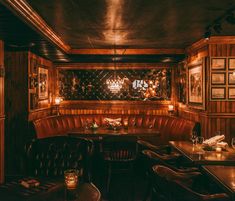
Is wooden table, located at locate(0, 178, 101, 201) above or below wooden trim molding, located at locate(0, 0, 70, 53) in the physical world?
below

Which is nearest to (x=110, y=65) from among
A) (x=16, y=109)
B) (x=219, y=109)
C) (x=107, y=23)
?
(x=16, y=109)

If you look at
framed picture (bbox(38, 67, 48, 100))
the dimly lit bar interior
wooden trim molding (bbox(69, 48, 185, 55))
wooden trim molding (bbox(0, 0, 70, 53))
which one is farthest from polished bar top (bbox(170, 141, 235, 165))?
framed picture (bbox(38, 67, 48, 100))

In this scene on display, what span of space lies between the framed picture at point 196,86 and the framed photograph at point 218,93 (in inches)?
8.7

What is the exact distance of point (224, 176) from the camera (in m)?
2.80

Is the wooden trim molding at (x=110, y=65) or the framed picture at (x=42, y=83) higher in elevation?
→ the wooden trim molding at (x=110, y=65)

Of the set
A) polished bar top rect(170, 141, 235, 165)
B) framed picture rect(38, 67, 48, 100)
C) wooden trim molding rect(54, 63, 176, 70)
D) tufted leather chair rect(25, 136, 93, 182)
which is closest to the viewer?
tufted leather chair rect(25, 136, 93, 182)

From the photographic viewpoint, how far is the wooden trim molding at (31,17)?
352 cm

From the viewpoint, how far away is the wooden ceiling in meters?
3.93

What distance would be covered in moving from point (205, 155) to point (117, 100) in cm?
550

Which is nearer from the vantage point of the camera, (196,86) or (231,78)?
(231,78)

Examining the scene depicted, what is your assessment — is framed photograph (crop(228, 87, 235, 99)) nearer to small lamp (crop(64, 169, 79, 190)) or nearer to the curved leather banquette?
the curved leather banquette

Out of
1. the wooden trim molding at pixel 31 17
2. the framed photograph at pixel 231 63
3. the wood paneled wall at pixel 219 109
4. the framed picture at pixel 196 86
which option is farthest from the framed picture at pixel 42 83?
the framed photograph at pixel 231 63

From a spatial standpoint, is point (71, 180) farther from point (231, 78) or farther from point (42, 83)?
point (42, 83)

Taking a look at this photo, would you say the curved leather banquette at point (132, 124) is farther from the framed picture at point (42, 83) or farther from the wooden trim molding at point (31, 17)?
the wooden trim molding at point (31, 17)
